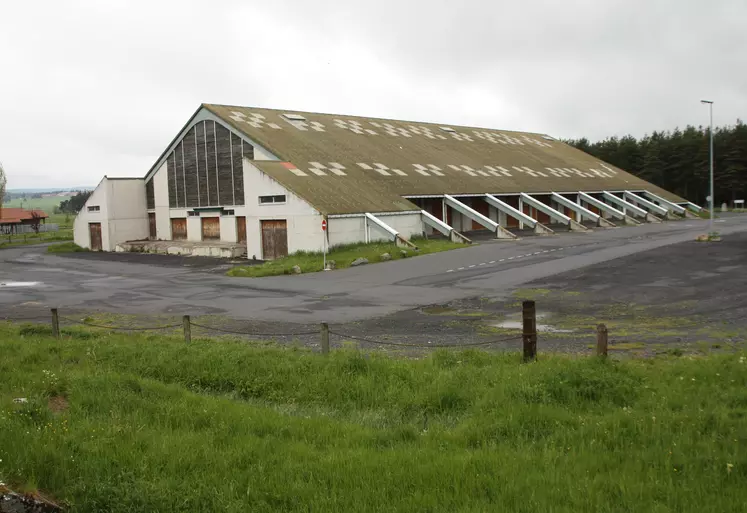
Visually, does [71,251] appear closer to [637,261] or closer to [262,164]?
[262,164]

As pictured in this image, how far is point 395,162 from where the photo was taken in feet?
159

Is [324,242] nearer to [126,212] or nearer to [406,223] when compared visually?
[406,223]

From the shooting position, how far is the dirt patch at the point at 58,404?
29.1 feet

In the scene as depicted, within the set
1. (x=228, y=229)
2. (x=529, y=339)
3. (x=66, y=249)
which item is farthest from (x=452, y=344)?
(x=66, y=249)

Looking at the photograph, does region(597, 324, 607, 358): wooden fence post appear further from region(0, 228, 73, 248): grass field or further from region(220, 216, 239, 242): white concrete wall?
region(0, 228, 73, 248): grass field

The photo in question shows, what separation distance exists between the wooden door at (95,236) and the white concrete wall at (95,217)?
0.92 ft

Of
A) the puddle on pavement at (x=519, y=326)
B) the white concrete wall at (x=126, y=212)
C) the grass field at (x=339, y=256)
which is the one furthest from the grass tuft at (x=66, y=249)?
the puddle on pavement at (x=519, y=326)

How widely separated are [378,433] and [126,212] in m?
46.6

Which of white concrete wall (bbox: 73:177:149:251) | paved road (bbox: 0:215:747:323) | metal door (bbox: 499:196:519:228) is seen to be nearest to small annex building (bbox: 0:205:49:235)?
white concrete wall (bbox: 73:177:149:251)

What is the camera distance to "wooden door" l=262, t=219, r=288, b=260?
1384 inches

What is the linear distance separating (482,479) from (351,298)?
14.8 metres

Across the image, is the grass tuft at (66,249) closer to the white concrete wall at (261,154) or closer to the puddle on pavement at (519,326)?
the white concrete wall at (261,154)

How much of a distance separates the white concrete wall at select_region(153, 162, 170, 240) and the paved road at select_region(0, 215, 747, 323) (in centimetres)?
1155

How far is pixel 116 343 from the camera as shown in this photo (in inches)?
535
